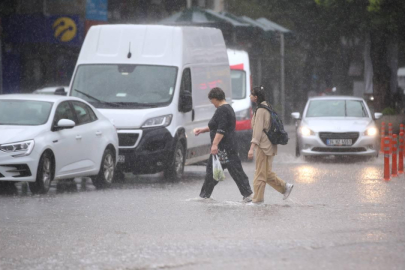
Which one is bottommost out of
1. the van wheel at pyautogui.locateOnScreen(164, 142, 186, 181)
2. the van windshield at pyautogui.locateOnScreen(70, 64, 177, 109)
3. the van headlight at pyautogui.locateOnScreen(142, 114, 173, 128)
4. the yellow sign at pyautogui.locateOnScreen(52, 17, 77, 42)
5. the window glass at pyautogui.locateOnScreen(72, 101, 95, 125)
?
the van wheel at pyautogui.locateOnScreen(164, 142, 186, 181)

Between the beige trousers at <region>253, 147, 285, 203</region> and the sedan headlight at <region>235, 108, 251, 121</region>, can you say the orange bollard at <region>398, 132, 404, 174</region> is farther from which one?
the beige trousers at <region>253, 147, 285, 203</region>

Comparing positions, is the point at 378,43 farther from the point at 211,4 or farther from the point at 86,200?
the point at 86,200

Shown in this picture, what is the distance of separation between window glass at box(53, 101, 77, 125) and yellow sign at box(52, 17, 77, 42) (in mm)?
17798

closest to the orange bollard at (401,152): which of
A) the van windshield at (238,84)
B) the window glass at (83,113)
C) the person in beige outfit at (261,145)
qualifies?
the van windshield at (238,84)

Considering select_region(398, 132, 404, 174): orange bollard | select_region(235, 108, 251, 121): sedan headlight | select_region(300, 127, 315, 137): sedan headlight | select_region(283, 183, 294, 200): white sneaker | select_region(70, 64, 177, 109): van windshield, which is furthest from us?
select_region(235, 108, 251, 121): sedan headlight

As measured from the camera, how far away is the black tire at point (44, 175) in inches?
588

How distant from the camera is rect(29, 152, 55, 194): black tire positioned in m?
14.9

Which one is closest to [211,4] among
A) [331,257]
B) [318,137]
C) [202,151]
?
[318,137]

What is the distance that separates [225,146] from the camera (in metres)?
14.2

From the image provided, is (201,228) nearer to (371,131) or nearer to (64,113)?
(64,113)

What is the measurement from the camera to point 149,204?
1376 cm

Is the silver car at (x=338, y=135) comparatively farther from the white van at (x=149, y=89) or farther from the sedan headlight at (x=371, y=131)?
the white van at (x=149, y=89)

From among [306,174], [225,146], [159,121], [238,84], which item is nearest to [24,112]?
[159,121]

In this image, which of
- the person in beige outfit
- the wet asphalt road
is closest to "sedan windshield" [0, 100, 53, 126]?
the wet asphalt road
